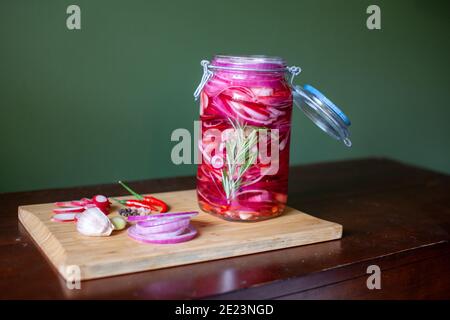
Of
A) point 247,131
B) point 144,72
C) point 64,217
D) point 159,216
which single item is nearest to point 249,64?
point 247,131

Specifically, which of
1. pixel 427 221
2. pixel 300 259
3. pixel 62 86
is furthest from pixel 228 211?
pixel 62 86

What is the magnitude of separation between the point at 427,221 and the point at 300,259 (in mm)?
371

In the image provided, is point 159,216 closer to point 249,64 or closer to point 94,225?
point 94,225

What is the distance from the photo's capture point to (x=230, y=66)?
0.93m

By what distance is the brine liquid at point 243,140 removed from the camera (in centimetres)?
92

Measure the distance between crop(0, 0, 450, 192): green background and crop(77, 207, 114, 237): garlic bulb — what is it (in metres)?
0.56

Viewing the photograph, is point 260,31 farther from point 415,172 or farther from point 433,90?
point 433,90

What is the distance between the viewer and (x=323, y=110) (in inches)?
37.5

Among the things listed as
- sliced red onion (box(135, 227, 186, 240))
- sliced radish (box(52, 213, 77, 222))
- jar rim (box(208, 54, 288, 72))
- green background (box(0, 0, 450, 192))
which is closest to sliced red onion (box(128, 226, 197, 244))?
sliced red onion (box(135, 227, 186, 240))

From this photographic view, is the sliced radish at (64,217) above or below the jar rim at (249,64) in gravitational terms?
below

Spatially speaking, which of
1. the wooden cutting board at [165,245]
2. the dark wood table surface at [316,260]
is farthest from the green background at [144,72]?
the wooden cutting board at [165,245]

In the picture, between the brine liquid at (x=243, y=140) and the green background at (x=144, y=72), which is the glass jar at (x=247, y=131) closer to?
the brine liquid at (x=243, y=140)

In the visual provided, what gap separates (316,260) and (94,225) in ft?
1.11

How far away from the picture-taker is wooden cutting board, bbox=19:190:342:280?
0.76 m
